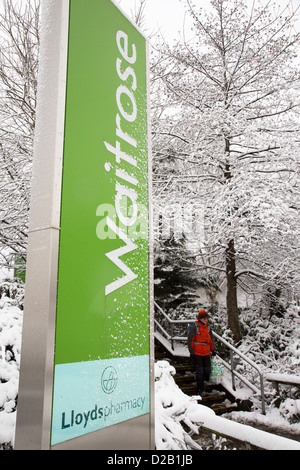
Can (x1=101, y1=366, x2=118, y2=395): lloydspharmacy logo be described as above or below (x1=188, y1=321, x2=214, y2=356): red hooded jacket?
above

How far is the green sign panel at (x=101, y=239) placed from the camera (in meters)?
1.77

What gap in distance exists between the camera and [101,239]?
2.02 m

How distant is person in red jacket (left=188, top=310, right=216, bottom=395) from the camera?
21.0 feet

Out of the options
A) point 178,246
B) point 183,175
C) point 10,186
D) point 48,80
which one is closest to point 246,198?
point 183,175

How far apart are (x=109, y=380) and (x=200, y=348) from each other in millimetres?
4783

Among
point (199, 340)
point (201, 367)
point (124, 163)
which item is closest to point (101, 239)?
point (124, 163)

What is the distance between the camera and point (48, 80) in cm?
201

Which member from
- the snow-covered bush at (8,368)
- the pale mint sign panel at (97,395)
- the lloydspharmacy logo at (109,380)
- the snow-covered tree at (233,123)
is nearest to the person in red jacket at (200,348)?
the snow-covered tree at (233,123)

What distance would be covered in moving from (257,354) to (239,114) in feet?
18.3

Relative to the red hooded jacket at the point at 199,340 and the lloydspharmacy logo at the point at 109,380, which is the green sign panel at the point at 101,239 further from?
the red hooded jacket at the point at 199,340

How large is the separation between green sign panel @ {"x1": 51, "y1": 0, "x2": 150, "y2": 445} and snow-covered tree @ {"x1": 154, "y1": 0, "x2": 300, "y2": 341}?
5196mm

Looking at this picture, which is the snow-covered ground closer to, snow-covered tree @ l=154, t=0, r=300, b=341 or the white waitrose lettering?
the white waitrose lettering

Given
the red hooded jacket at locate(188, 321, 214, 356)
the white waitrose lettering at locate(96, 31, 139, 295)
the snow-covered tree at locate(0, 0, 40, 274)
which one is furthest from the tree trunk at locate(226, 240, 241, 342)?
the white waitrose lettering at locate(96, 31, 139, 295)
